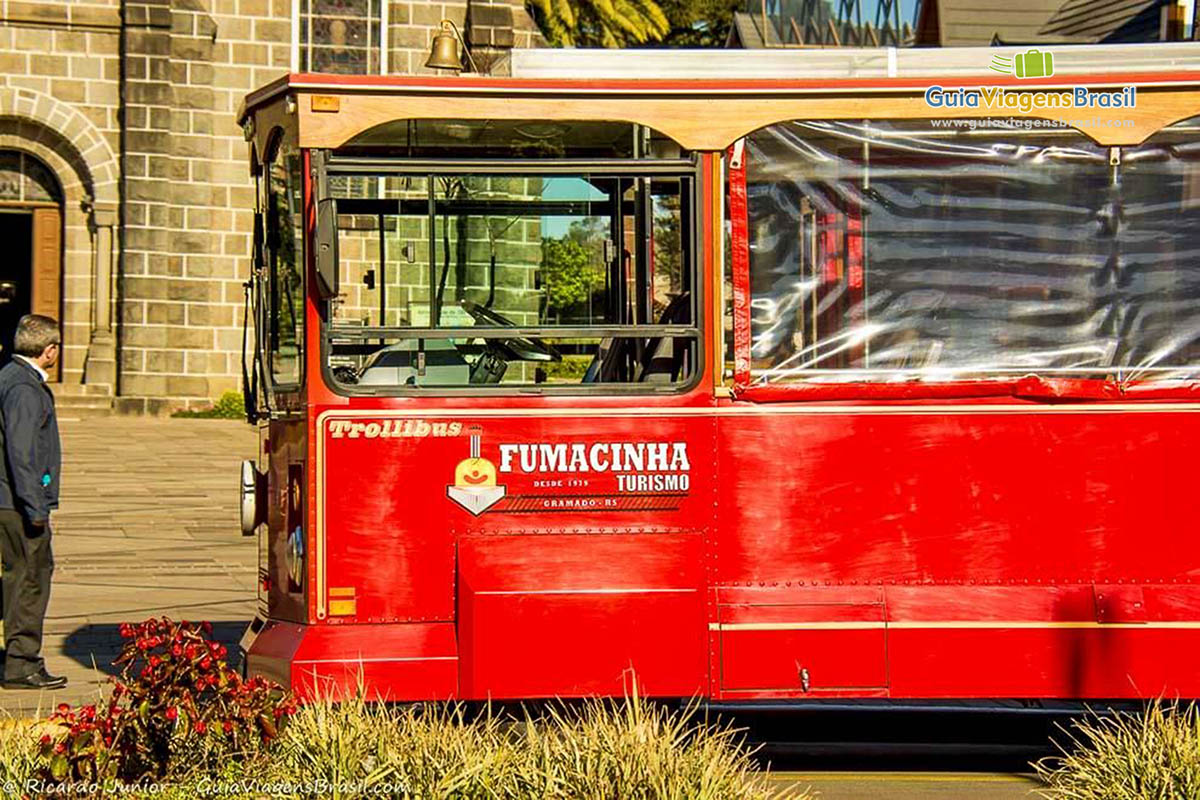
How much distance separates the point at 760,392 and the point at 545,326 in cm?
102

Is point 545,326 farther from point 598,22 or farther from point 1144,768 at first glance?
point 598,22

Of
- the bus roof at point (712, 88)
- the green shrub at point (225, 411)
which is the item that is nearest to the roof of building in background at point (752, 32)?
the green shrub at point (225, 411)

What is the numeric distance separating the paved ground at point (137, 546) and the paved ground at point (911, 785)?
4.14 m

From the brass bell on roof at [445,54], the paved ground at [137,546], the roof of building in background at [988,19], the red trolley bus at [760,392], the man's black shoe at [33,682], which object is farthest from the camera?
the roof of building in background at [988,19]

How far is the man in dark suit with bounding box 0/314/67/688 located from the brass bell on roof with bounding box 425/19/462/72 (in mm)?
3339

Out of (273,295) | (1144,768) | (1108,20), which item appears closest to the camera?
(1144,768)

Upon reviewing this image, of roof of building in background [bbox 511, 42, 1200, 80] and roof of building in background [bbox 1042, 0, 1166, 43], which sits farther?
roof of building in background [bbox 1042, 0, 1166, 43]

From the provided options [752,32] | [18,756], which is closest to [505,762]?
[18,756]

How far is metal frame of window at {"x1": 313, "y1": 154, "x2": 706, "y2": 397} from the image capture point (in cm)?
853

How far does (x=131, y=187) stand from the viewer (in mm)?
33031

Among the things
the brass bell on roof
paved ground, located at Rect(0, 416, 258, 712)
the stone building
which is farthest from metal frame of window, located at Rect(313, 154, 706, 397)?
the stone building

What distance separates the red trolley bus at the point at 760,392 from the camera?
27.8 feet

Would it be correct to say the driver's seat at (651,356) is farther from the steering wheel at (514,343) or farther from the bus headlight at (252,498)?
the bus headlight at (252,498)

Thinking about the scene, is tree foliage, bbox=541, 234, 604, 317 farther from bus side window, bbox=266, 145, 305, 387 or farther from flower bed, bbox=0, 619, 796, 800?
flower bed, bbox=0, 619, 796, 800
